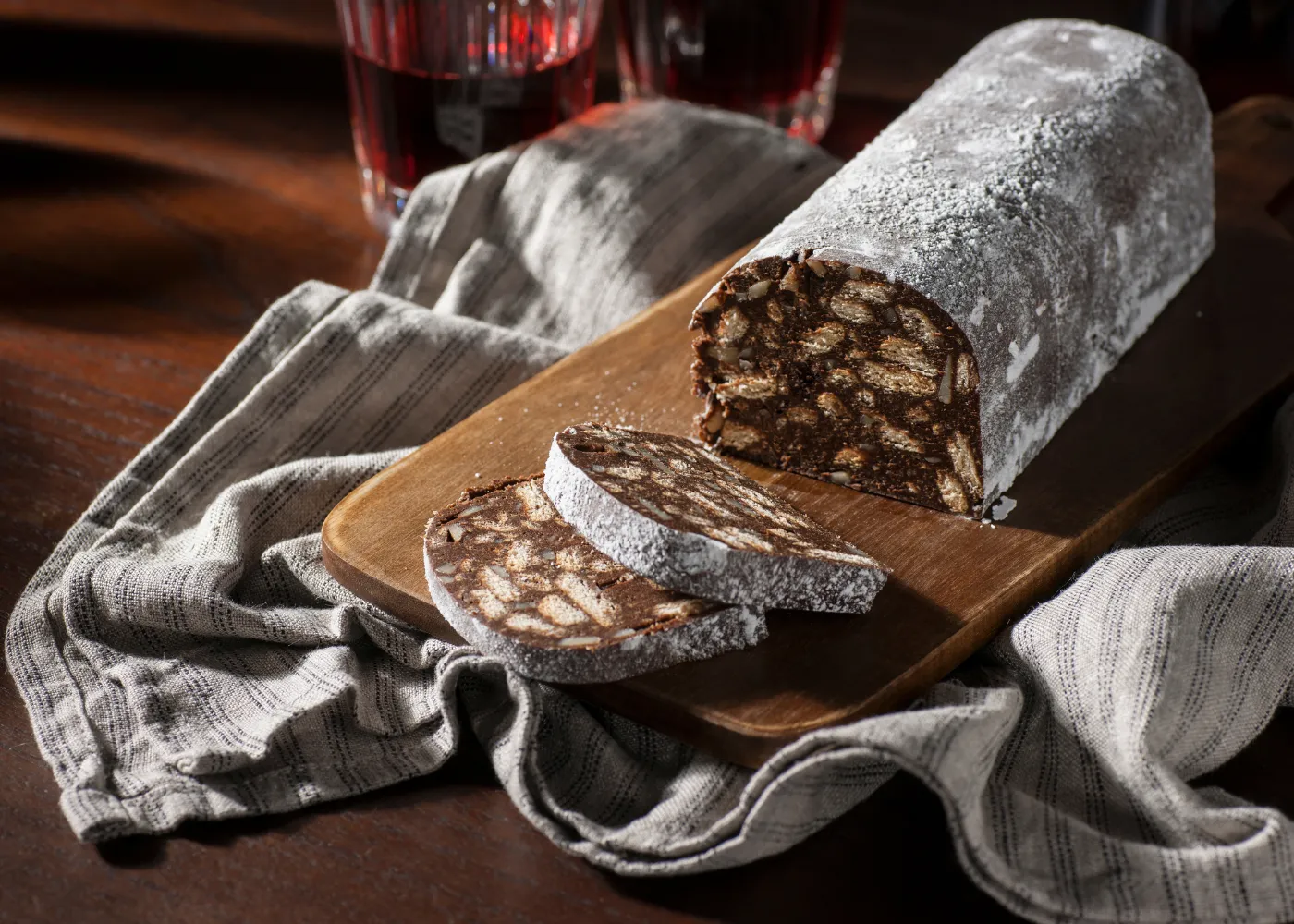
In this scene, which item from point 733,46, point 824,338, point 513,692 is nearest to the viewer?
point 513,692

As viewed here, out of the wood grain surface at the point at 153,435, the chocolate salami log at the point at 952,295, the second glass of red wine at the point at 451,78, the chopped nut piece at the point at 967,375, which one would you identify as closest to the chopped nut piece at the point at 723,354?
the chocolate salami log at the point at 952,295

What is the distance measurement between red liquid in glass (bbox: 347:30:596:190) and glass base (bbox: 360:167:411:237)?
1cm

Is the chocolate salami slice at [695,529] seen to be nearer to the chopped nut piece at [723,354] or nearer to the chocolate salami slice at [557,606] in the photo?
the chocolate salami slice at [557,606]

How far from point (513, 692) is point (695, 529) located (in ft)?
0.90

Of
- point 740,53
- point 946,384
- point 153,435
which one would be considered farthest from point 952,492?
point 740,53

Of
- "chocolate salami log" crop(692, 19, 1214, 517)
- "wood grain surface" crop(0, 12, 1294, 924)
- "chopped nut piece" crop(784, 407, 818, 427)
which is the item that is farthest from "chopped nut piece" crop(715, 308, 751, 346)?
"wood grain surface" crop(0, 12, 1294, 924)

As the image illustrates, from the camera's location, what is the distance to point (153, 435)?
7.89 feet

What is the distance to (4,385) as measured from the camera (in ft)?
8.11

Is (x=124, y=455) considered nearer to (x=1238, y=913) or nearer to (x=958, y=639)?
A: (x=958, y=639)

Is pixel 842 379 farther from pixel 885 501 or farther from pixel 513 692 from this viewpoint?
pixel 513 692

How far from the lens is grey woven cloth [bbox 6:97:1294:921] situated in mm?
1575

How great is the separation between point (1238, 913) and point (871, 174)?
1128 millimetres

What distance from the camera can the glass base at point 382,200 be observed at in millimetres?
2926

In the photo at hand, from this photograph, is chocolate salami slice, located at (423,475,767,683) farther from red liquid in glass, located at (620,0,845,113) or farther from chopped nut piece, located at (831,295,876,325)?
red liquid in glass, located at (620,0,845,113)
